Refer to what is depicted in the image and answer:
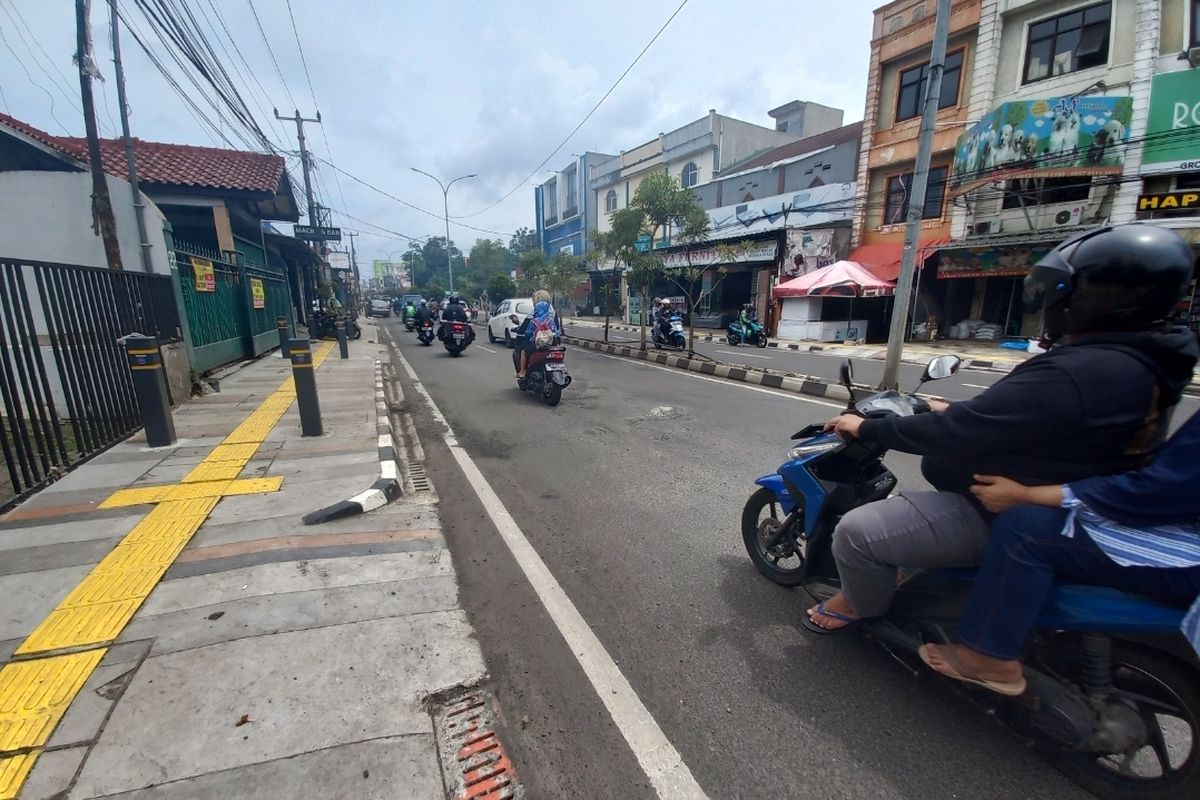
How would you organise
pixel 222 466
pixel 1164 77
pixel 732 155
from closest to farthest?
1. pixel 222 466
2. pixel 1164 77
3. pixel 732 155

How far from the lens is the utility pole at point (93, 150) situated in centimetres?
686

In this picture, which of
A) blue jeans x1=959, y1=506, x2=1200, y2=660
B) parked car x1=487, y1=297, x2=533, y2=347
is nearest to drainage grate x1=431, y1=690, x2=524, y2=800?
blue jeans x1=959, y1=506, x2=1200, y2=660

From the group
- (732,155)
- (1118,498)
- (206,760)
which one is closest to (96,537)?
(206,760)

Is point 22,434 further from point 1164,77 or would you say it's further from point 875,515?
point 1164,77

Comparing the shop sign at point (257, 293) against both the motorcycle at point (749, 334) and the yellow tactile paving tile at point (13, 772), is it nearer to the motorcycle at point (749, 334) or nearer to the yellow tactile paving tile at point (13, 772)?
the yellow tactile paving tile at point (13, 772)

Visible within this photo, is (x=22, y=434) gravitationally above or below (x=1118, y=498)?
below

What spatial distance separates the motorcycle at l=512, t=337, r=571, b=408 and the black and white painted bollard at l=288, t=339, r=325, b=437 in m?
3.08

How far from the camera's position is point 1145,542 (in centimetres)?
154

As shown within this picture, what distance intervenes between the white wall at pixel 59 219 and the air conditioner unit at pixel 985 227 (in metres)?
21.1

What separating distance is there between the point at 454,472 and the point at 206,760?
3334 mm

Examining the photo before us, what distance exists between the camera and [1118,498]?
61.2 inches

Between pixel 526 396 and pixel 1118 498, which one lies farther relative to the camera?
pixel 526 396

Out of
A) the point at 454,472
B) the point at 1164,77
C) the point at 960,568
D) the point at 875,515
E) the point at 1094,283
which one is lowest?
the point at 454,472

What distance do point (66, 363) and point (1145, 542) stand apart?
291 inches
